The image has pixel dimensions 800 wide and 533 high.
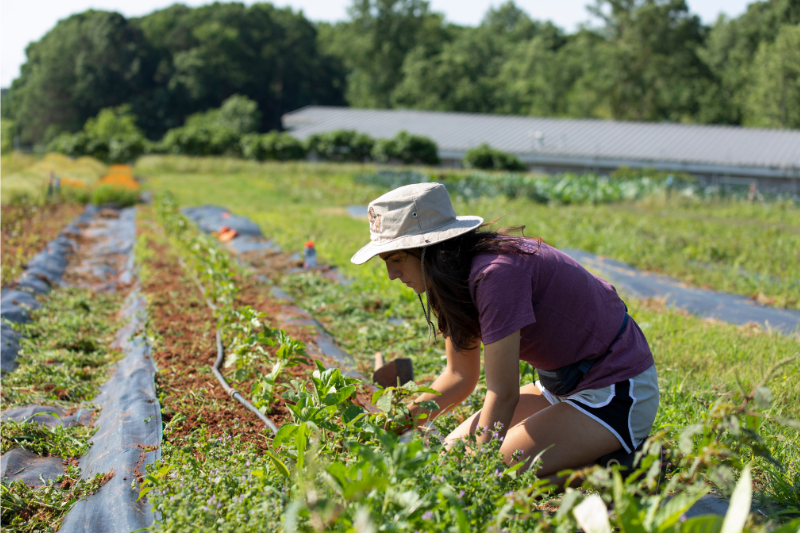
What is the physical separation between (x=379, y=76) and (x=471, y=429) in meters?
51.2

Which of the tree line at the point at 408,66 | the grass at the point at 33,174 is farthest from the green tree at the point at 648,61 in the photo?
the grass at the point at 33,174

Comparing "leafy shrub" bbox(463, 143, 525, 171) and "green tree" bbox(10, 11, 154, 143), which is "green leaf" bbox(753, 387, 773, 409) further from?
"green tree" bbox(10, 11, 154, 143)

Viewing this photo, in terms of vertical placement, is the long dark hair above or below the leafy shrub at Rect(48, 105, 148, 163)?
below

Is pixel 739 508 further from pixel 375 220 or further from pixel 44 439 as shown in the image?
pixel 44 439

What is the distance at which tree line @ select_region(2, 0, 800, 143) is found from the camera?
36.0 meters

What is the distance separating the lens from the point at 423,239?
6.16ft

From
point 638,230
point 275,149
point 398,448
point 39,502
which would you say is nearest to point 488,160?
point 275,149

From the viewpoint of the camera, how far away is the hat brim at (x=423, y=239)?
6.11 ft

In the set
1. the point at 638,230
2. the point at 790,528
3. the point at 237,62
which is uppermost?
the point at 237,62

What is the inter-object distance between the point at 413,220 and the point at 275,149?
24.6 metres

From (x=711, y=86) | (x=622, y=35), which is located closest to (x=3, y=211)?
(x=622, y=35)

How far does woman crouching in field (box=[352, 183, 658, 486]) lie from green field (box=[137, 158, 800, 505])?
1.30ft

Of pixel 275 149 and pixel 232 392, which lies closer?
pixel 232 392

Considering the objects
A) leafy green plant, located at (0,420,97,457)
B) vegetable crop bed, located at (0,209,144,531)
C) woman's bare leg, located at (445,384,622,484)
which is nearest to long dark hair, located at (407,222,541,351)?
woman's bare leg, located at (445,384,622,484)
